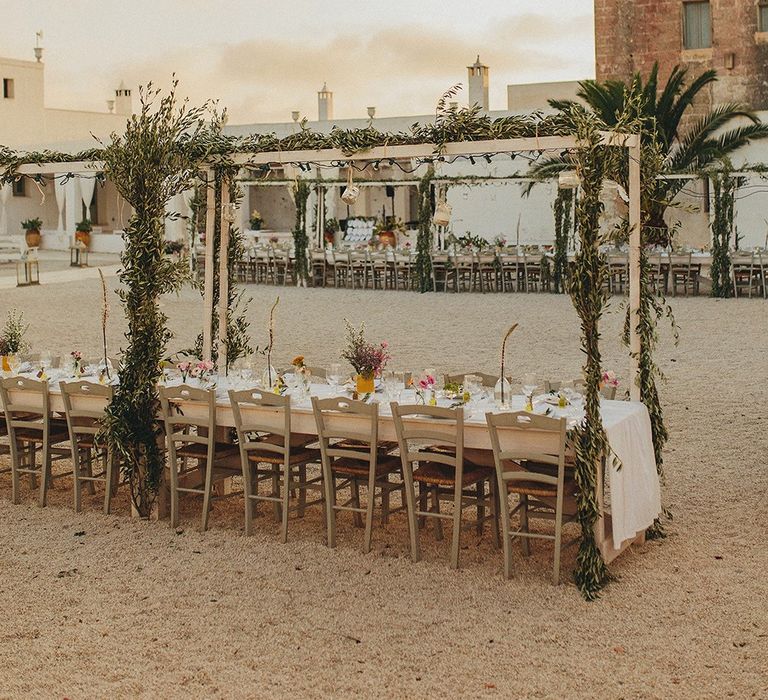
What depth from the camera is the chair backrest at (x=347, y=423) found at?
6.55 metres

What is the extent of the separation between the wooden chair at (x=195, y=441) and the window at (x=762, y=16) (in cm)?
2336

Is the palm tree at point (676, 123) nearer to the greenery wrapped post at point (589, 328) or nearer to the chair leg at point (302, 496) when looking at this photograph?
the chair leg at point (302, 496)

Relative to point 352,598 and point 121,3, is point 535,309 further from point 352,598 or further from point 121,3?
point 352,598

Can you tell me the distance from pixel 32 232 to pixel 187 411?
100 feet

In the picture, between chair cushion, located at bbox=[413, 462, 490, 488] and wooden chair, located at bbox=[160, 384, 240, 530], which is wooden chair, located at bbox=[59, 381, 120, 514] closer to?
wooden chair, located at bbox=[160, 384, 240, 530]

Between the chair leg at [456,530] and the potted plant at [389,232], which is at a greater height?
the potted plant at [389,232]

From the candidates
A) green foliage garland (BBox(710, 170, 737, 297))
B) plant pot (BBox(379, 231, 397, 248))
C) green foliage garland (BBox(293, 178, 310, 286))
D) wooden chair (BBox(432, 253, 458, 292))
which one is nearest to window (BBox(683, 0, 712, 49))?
green foliage garland (BBox(710, 170, 737, 297))

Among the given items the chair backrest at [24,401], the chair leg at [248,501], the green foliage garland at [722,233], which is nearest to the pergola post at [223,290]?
the chair backrest at [24,401]

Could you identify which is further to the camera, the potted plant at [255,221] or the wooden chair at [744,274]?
the potted plant at [255,221]

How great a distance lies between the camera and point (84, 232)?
3456 cm

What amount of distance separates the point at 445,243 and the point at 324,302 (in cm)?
434

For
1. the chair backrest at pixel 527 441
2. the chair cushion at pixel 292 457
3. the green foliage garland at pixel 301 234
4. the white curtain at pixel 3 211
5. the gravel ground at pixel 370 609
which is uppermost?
the white curtain at pixel 3 211

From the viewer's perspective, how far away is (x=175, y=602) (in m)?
5.77

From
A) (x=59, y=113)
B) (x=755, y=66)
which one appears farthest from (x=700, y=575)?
(x=59, y=113)
